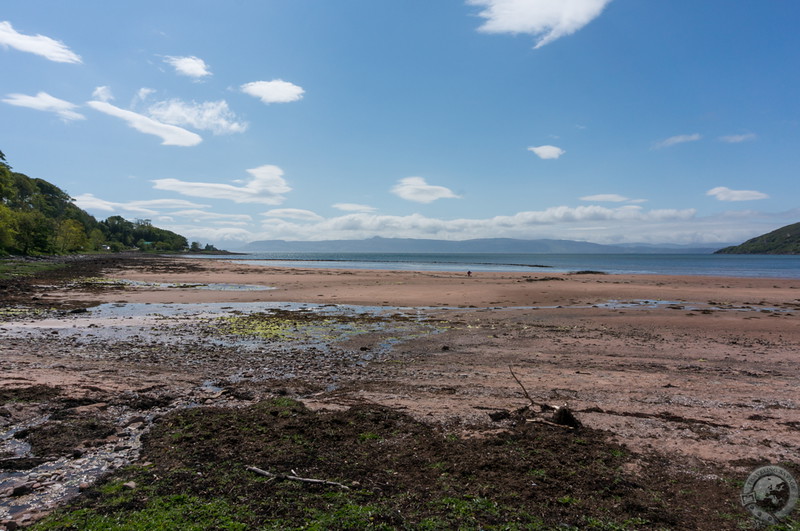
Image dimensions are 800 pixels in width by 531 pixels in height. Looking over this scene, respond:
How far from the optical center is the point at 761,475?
5344 millimetres

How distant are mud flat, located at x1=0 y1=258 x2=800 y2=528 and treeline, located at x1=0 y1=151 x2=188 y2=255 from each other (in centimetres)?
5640

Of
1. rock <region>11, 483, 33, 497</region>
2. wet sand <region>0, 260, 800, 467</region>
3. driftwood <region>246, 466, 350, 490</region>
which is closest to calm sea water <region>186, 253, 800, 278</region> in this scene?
wet sand <region>0, 260, 800, 467</region>

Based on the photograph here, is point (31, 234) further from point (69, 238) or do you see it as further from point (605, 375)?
point (605, 375)

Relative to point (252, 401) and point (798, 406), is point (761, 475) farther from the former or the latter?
point (252, 401)

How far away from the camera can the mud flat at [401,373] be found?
614 centimetres

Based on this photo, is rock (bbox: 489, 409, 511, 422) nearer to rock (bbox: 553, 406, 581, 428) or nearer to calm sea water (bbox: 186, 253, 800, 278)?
rock (bbox: 553, 406, 581, 428)

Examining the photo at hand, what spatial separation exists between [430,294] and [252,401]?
23.9 meters

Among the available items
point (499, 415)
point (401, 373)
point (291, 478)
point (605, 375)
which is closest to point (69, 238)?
point (401, 373)

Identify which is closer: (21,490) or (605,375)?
(21,490)

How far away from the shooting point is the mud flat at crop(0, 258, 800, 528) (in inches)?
242
